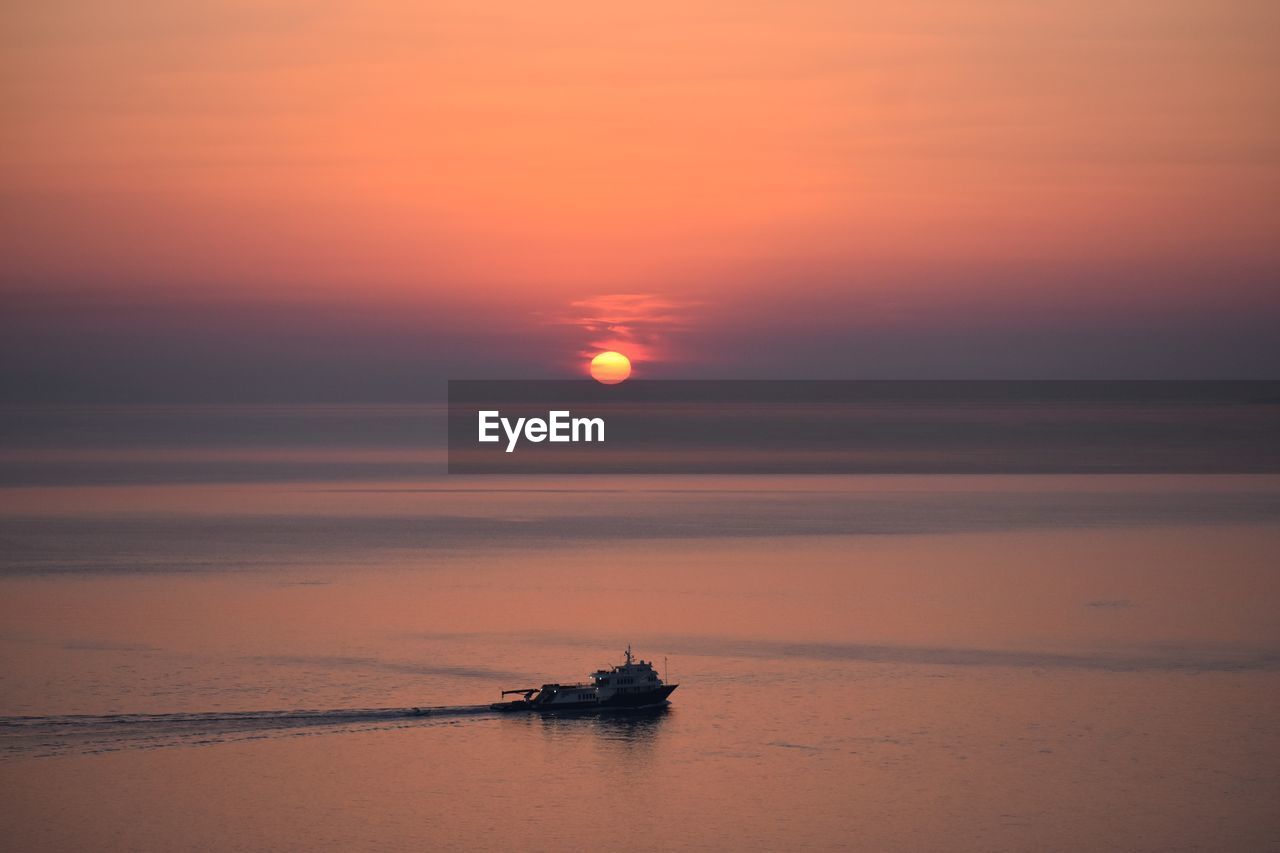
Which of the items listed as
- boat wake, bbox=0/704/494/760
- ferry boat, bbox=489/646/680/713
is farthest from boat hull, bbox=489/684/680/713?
boat wake, bbox=0/704/494/760

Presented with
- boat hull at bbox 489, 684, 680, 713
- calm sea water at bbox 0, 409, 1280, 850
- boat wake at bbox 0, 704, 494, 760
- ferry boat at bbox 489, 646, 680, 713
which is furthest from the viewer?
ferry boat at bbox 489, 646, 680, 713

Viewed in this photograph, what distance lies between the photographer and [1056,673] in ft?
172

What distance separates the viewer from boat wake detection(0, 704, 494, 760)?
4275cm

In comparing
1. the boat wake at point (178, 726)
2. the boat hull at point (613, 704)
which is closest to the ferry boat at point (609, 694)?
the boat hull at point (613, 704)

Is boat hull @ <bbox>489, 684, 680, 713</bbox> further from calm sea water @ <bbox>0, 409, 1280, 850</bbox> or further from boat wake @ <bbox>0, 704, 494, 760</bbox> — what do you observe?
boat wake @ <bbox>0, 704, 494, 760</bbox>

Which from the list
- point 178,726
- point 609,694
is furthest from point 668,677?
point 178,726

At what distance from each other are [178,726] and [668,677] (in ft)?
53.0

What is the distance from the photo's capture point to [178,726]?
147ft

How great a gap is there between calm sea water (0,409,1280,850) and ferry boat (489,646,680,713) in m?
0.67

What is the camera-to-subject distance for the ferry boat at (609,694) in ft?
158

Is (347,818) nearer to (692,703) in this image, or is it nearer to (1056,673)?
(692,703)

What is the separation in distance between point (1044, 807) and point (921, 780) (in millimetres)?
3274

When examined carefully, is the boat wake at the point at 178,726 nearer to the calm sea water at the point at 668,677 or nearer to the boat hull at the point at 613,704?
the calm sea water at the point at 668,677

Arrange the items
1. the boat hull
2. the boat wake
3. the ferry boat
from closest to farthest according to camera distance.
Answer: the boat wake < the boat hull < the ferry boat
